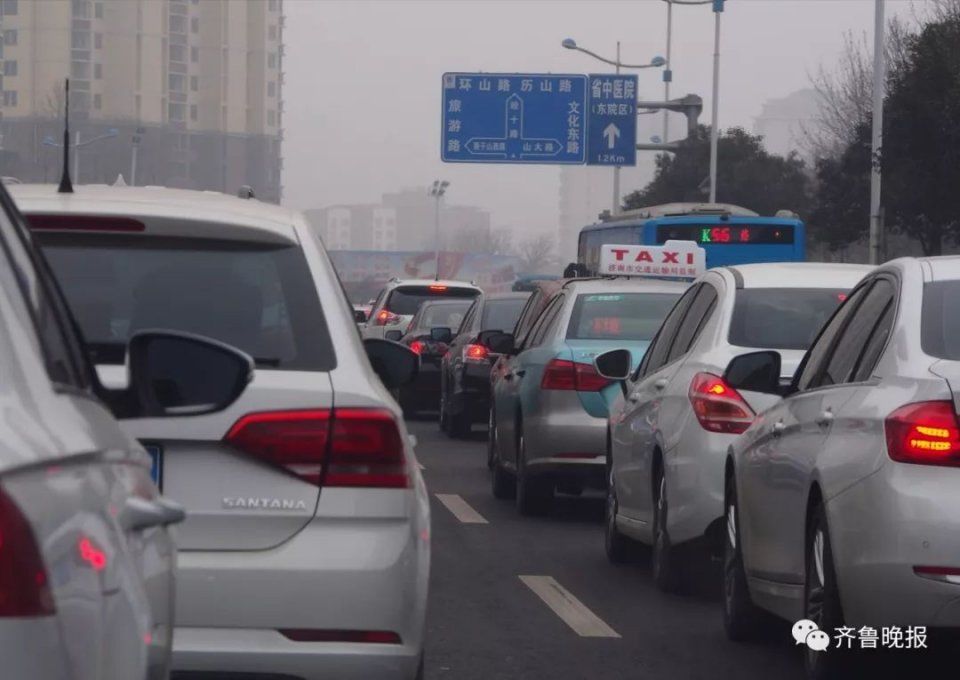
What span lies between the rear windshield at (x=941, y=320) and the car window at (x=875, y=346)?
0.12m

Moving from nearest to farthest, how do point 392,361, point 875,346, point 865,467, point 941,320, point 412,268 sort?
point 865,467
point 941,320
point 875,346
point 392,361
point 412,268

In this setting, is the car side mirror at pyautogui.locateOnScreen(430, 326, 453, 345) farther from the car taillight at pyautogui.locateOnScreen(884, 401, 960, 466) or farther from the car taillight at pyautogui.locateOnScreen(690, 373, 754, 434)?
the car taillight at pyautogui.locateOnScreen(884, 401, 960, 466)

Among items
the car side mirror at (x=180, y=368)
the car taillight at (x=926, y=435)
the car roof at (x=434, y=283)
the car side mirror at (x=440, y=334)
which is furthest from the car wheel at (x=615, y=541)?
the car roof at (x=434, y=283)

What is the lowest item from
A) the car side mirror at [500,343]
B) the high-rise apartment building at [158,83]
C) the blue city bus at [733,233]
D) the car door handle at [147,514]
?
the car side mirror at [500,343]

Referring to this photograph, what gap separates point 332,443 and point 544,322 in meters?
9.25

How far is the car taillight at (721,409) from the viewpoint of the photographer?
9.03 m

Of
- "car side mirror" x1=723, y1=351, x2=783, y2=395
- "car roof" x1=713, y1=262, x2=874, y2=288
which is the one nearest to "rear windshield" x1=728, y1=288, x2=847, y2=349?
"car roof" x1=713, y1=262, x2=874, y2=288

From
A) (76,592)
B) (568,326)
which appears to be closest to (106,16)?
(568,326)

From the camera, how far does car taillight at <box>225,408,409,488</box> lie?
4879 mm

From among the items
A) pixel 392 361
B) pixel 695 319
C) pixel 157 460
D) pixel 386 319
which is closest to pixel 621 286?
pixel 695 319

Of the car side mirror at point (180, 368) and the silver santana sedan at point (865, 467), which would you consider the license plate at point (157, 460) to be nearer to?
the car side mirror at point (180, 368)

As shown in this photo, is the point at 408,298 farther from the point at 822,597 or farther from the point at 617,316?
the point at 822,597

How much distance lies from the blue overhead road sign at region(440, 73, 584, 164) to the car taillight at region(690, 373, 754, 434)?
116 ft

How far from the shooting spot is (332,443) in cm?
495
